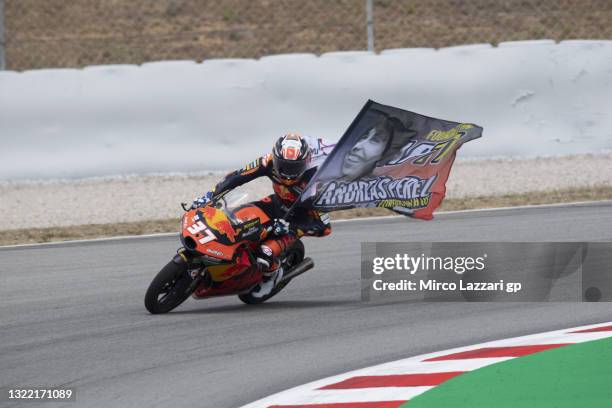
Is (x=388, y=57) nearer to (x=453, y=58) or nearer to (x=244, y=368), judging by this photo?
(x=453, y=58)

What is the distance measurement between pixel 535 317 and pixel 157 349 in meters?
2.81

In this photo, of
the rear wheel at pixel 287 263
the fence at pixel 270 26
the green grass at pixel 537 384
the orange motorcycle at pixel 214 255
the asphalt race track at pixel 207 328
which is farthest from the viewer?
the fence at pixel 270 26

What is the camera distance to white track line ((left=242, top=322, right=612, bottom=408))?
6281 mm

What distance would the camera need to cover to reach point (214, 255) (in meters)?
8.53

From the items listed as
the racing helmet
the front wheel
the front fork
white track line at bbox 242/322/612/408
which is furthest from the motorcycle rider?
white track line at bbox 242/322/612/408

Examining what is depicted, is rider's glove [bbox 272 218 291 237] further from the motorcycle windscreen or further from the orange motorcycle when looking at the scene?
the motorcycle windscreen

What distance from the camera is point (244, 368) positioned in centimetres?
713

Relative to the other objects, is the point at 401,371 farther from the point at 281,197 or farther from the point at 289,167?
the point at 281,197

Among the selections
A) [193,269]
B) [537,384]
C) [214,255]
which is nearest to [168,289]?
[193,269]

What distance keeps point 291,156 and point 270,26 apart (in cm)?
891

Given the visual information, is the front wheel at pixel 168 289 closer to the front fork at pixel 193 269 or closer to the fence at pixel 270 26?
the front fork at pixel 193 269

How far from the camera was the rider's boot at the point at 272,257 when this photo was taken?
350 inches

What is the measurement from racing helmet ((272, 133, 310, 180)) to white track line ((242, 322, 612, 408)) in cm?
204

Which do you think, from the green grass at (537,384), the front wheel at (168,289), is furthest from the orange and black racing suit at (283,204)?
the green grass at (537,384)
